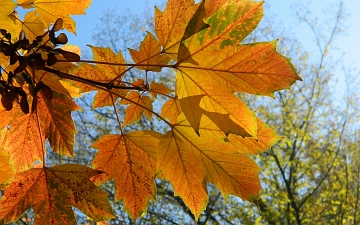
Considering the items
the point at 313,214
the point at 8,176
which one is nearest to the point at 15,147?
the point at 8,176

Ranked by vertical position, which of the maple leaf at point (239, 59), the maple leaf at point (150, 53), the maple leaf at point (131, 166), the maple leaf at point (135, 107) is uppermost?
the maple leaf at point (150, 53)

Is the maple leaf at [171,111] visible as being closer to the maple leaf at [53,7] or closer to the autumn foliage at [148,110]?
the autumn foliage at [148,110]

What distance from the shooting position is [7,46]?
0.33m

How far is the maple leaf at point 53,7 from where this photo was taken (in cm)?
47

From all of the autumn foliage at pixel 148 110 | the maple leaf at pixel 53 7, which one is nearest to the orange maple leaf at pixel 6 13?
the autumn foliage at pixel 148 110

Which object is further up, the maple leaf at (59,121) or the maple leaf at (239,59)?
the maple leaf at (239,59)

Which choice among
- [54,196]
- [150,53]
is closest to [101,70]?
[150,53]

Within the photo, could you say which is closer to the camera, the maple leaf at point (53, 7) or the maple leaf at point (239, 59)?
the maple leaf at point (239, 59)

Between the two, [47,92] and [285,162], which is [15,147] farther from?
[285,162]

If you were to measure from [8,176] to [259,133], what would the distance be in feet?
0.91

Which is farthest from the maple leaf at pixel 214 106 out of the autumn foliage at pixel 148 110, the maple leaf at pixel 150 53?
the maple leaf at pixel 150 53

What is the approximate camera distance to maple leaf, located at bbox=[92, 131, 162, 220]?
45cm

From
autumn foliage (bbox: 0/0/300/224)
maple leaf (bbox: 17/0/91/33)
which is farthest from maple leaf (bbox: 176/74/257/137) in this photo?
maple leaf (bbox: 17/0/91/33)

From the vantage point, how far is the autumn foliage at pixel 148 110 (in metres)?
0.33
